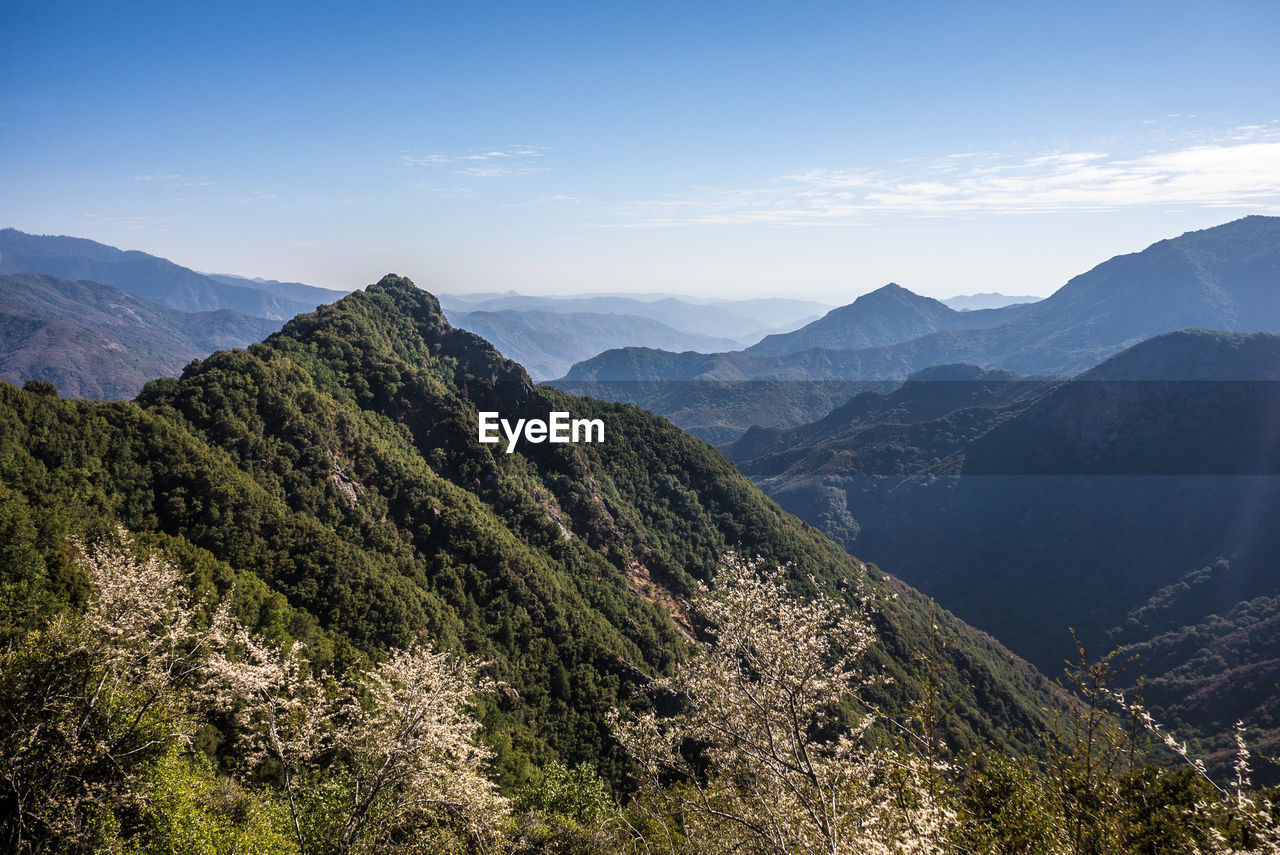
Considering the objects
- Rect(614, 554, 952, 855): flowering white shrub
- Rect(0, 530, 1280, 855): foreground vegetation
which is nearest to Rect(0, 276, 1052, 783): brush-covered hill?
Rect(0, 530, 1280, 855): foreground vegetation

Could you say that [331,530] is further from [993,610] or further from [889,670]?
[993,610]

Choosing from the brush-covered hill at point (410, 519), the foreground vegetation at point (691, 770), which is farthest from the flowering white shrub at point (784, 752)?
the brush-covered hill at point (410, 519)

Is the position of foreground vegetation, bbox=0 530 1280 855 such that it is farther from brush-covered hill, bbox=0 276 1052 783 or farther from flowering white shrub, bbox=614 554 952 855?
brush-covered hill, bbox=0 276 1052 783

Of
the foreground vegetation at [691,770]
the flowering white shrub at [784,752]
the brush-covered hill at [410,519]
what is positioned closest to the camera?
the flowering white shrub at [784,752]

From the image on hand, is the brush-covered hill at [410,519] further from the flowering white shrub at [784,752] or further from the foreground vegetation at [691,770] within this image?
the flowering white shrub at [784,752]

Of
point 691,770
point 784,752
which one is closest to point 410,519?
point 691,770

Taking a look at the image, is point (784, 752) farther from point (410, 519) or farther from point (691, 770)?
point (410, 519)

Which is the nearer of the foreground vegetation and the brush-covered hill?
the foreground vegetation

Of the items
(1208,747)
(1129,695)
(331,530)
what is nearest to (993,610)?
(1129,695)
